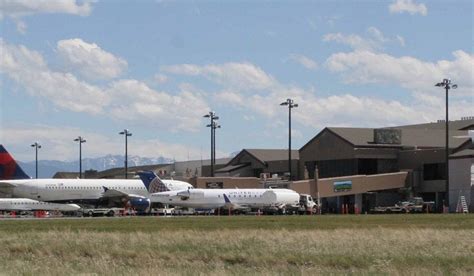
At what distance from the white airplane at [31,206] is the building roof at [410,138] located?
4070 cm

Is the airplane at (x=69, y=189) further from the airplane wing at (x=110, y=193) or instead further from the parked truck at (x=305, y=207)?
the parked truck at (x=305, y=207)

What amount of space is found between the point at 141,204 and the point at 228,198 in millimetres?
10100

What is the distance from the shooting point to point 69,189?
99.5 m

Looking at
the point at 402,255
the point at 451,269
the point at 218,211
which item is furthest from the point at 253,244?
the point at 218,211

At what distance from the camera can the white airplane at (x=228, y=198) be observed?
100 m

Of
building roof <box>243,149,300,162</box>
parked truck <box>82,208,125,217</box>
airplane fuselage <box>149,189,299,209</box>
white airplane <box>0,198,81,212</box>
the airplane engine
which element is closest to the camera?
parked truck <box>82,208,125,217</box>

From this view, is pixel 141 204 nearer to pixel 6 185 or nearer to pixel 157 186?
pixel 157 186

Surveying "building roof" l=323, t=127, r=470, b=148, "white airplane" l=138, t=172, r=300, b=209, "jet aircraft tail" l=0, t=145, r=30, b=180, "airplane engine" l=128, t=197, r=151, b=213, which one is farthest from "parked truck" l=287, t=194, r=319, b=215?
"jet aircraft tail" l=0, t=145, r=30, b=180

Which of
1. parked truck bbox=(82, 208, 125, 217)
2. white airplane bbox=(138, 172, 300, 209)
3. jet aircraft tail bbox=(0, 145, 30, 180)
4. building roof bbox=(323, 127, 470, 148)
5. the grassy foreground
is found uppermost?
building roof bbox=(323, 127, 470, 148)

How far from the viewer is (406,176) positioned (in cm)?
11400

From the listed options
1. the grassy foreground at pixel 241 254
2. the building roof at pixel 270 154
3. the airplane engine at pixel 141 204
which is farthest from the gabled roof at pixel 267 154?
the grassy foreground at pixel 241 254

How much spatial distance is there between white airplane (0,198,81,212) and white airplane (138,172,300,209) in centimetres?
994

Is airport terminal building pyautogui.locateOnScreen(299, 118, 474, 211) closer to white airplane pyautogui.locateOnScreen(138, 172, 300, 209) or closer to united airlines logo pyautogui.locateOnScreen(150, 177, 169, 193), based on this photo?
white airplane pyautogui.locateOnScreen(138, 172, 300, 209)

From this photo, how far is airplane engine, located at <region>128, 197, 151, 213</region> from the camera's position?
99.5 m
